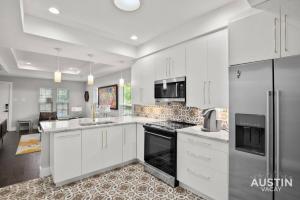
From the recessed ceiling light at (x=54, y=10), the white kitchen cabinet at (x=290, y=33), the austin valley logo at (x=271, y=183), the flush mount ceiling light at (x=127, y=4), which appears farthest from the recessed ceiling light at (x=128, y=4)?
the austin valley logo at (x=271, y=183)

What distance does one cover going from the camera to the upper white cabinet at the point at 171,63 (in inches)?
110

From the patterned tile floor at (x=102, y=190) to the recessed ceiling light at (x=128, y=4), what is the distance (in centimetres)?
266

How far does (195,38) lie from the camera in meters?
2.58

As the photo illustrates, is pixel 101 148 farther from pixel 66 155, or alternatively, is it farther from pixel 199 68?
pixel 199 68

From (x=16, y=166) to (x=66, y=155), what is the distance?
1695 mm

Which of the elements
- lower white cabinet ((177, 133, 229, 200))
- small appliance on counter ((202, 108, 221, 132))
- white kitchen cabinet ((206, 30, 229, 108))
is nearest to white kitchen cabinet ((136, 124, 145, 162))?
lower white cabinet ((177, 133, 229, 200))

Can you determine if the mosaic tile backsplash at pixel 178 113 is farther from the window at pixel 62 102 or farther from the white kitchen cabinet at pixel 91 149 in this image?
the window at pixel 62 102

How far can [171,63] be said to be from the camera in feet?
9.76

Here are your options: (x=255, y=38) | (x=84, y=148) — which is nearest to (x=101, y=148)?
(x=84, y=148)

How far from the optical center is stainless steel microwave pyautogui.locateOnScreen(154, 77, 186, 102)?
9.07 feet

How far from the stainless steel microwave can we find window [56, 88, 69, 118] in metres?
6.90

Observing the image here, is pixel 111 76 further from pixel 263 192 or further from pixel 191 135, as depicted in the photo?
pixel 263 192

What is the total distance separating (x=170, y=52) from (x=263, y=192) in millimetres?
2439

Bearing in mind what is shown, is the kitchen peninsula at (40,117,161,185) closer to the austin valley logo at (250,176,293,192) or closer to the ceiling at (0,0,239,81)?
the ceiling at (0,0,239,81)
